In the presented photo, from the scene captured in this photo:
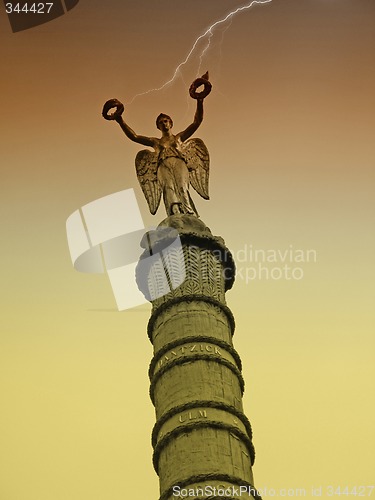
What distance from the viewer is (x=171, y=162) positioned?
39.0 ft

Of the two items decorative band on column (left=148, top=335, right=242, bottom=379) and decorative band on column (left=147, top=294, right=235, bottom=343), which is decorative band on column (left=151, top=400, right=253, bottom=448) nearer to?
decorative band on column (left=148, top=335, right=242, bottom=379)

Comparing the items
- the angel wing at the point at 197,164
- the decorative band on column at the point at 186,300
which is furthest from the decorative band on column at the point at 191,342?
the angel wing at the point at 197,164

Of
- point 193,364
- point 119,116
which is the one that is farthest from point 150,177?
point 193,364

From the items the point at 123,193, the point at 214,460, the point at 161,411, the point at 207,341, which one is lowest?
the point at 214,460

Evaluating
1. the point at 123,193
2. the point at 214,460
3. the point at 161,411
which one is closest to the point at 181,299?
the point at 161,411

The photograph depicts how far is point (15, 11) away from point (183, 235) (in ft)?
27.9

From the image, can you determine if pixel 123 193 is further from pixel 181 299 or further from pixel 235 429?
pixel 235 429

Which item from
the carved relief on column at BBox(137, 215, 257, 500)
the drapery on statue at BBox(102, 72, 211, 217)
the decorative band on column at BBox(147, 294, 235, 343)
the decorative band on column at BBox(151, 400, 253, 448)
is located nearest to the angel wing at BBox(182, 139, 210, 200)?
the drapery on statue at BBox(102, 72, 211, 217)

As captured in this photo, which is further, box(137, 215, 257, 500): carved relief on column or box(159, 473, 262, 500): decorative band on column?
box(137, 215, 257, 500): carved relief on column

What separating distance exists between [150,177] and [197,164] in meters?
0.72

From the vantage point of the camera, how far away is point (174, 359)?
8961mm

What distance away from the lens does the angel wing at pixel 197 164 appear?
12242 millimetres

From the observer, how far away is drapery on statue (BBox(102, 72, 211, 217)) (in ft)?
38.3

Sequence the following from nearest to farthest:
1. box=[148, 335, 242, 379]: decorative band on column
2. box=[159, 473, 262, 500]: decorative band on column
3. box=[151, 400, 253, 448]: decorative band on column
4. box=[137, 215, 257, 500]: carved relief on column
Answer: box=[159, 473, 262, 500]: decorative band on column, box=[137, 215, 257, 500]: carved relief on column, box=[151, 400, 253, 448]: decorative band on column, box=[148, 335, 242, 379]: decorative band on column
